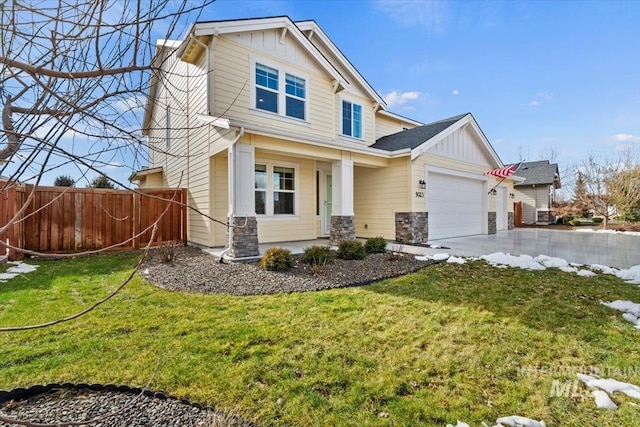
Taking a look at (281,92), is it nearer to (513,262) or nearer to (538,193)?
(513,262)

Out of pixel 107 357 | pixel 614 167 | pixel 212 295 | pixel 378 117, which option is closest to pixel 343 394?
pixel 107 357

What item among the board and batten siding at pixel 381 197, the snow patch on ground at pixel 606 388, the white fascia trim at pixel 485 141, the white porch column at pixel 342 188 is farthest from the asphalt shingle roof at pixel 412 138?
the snow patch on ground at pixel 606 388

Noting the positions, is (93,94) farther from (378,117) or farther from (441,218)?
(378,117)

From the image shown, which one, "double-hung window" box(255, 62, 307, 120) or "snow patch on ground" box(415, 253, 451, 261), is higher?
"double-hung window" box(255, 62, 307, 120)

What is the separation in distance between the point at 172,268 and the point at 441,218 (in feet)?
31.7

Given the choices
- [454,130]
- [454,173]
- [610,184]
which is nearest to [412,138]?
[454,130]

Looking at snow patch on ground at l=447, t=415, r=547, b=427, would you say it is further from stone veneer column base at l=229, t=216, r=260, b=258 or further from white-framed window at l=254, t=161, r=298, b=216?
white-framed window at l=254, t=161, r=298, b=216

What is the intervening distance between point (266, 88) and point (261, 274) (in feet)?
20.5

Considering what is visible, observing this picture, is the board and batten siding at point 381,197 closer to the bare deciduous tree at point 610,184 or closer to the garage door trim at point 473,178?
the garage door trim at point 473,178

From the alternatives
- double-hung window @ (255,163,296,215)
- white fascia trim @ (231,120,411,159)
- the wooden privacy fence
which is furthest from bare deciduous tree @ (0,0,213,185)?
double-hung window @ (255,163,296,215)

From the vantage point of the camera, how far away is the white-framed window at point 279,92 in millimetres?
9305

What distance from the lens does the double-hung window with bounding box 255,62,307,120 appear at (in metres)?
9.35

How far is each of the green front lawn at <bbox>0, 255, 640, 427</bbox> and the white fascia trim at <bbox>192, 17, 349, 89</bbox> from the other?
22.4ft

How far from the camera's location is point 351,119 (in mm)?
12102
